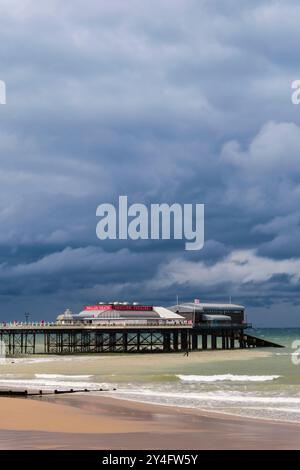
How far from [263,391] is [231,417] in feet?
52.2

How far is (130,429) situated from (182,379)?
103 feet

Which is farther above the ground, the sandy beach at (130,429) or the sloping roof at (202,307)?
the sloping roof at (202,307)

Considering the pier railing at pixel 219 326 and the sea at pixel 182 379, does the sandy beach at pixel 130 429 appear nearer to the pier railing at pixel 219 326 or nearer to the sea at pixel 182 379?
the sea at pixel 182 379

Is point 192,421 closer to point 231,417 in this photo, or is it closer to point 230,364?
point 231,417

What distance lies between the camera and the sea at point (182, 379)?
1619 inches

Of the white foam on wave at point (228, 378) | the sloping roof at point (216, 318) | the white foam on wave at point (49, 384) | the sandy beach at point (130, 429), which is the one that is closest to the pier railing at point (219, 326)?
the sloping roof at point (216, 318)

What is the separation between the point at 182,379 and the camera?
60.5 metres

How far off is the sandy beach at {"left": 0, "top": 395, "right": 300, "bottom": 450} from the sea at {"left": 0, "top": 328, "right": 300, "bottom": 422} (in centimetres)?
320

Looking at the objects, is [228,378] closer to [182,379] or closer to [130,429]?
[182,379]

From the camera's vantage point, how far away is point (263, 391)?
1941 inches

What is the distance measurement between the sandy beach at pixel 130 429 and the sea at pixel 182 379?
3.20m

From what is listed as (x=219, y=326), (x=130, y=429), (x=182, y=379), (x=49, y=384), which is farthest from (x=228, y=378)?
(x=219, y=326)
